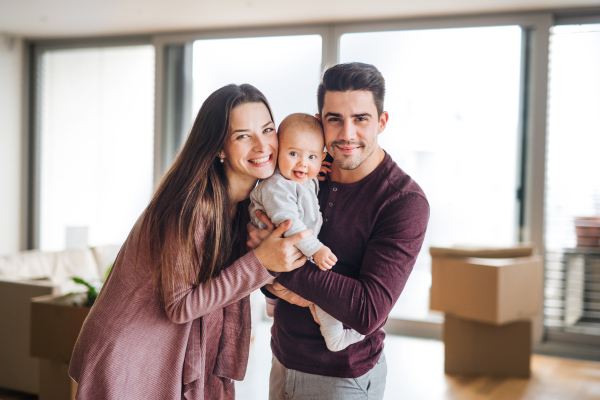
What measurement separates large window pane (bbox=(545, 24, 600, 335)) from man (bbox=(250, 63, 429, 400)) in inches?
140

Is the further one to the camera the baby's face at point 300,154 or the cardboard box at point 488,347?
the cardboard box at point 488,347

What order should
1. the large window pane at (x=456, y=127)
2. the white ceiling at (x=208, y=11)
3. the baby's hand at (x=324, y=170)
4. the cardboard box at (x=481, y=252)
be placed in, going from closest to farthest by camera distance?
the baby's hand at (x=324, y=170)
the cardboard box at (x=481, y=252)
the white ceiling at (x=208, y=11)
the large window pane at (x=456, y=127)

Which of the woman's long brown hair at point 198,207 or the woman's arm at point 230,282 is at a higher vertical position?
the woman's long brown hair at point 198,207

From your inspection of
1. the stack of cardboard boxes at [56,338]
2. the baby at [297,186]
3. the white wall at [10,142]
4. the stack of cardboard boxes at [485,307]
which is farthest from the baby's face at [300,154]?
the white wall at [10,142]

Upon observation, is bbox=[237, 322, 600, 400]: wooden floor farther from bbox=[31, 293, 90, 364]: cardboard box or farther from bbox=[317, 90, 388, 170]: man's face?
bbox=[317, 90, 388, 170]: man's face

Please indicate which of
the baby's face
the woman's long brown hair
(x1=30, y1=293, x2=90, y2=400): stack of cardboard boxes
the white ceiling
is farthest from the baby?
the white ceiling

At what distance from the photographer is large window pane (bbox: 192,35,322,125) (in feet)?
16.7

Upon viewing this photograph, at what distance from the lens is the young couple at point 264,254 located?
138 centimetres

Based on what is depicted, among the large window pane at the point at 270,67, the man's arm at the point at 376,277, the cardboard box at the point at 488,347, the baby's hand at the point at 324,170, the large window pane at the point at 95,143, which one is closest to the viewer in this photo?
the man's arm at the point at 376,277

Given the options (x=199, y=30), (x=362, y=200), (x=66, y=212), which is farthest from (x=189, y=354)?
(x=66, y=212)

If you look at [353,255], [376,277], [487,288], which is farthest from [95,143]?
[376,277]

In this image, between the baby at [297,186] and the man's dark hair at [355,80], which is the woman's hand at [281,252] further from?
the man's dark hair at [355,80]

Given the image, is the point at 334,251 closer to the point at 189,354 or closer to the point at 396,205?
the point at 396,205

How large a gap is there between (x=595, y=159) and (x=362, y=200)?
3.80 meters
